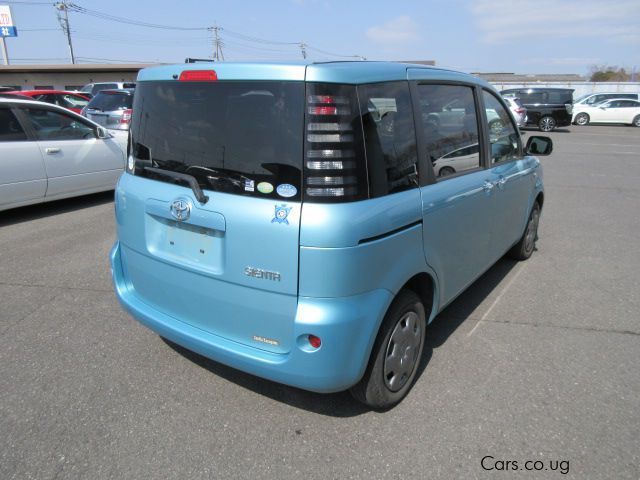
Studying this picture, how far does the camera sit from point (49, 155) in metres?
6.45

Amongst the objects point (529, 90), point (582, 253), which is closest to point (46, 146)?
point (582, 253)

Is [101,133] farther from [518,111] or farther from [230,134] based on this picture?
[518,111]

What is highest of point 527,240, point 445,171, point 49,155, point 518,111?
point 445,171

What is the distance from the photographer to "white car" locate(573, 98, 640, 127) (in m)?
24.4

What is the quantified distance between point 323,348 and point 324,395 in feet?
2.53

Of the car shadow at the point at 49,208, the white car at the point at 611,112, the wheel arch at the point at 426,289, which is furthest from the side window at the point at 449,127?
the white car at the point at 611,112

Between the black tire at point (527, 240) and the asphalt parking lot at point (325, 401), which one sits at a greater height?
the black tire at point (527, 240)

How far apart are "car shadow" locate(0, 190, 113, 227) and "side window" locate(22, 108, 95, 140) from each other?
104 cm

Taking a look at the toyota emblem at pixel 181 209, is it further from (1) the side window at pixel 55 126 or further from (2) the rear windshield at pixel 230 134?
(1) the side window at pixel 55 126

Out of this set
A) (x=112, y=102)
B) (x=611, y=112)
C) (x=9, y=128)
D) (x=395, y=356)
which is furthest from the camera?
(x=611, y=112)

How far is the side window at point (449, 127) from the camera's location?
2.73 m

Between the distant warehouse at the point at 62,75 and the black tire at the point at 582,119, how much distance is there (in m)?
34.3

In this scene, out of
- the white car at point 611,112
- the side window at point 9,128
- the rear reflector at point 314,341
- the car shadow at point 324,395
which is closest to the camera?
the rear reflector at point 314,341

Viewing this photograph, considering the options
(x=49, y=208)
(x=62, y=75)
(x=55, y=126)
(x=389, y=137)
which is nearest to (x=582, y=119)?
(x=55, y=126)
